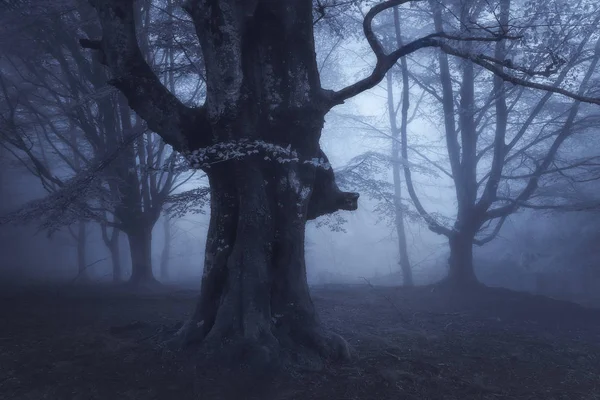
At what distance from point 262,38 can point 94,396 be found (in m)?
5.31

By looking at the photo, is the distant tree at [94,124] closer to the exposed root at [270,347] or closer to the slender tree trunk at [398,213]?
the exposed root at [270,347]

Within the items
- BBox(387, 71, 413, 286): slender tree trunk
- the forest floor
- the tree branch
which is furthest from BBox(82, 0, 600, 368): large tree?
BBox(387, 71, 413, 286): slender tree trunk

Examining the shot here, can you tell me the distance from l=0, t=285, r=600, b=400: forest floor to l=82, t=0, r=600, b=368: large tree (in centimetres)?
66

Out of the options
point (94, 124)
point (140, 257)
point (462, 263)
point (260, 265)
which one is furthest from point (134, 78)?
point (462, 263)

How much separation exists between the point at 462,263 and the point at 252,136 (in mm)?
10926

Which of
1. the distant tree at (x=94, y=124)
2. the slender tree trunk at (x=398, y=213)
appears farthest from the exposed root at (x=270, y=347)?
the slender tree trunk at (x=398, y=213)

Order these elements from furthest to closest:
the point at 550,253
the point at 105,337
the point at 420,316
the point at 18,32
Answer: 1. the point at 550,253
2. the point at 18,32
3. the point at 420,316
4. the point at 105,337

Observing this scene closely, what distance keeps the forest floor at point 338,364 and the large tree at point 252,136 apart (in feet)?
2.15

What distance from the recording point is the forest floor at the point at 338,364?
5.47m

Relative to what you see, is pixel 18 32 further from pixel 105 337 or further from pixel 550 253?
pixel 550 253

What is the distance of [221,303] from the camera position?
655 cm

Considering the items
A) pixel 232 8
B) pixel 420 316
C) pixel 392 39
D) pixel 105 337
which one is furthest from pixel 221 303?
pixel 392 39

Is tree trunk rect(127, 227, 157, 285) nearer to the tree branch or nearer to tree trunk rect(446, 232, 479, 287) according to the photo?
the tree branch

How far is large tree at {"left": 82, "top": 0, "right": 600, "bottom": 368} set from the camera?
245 inches
